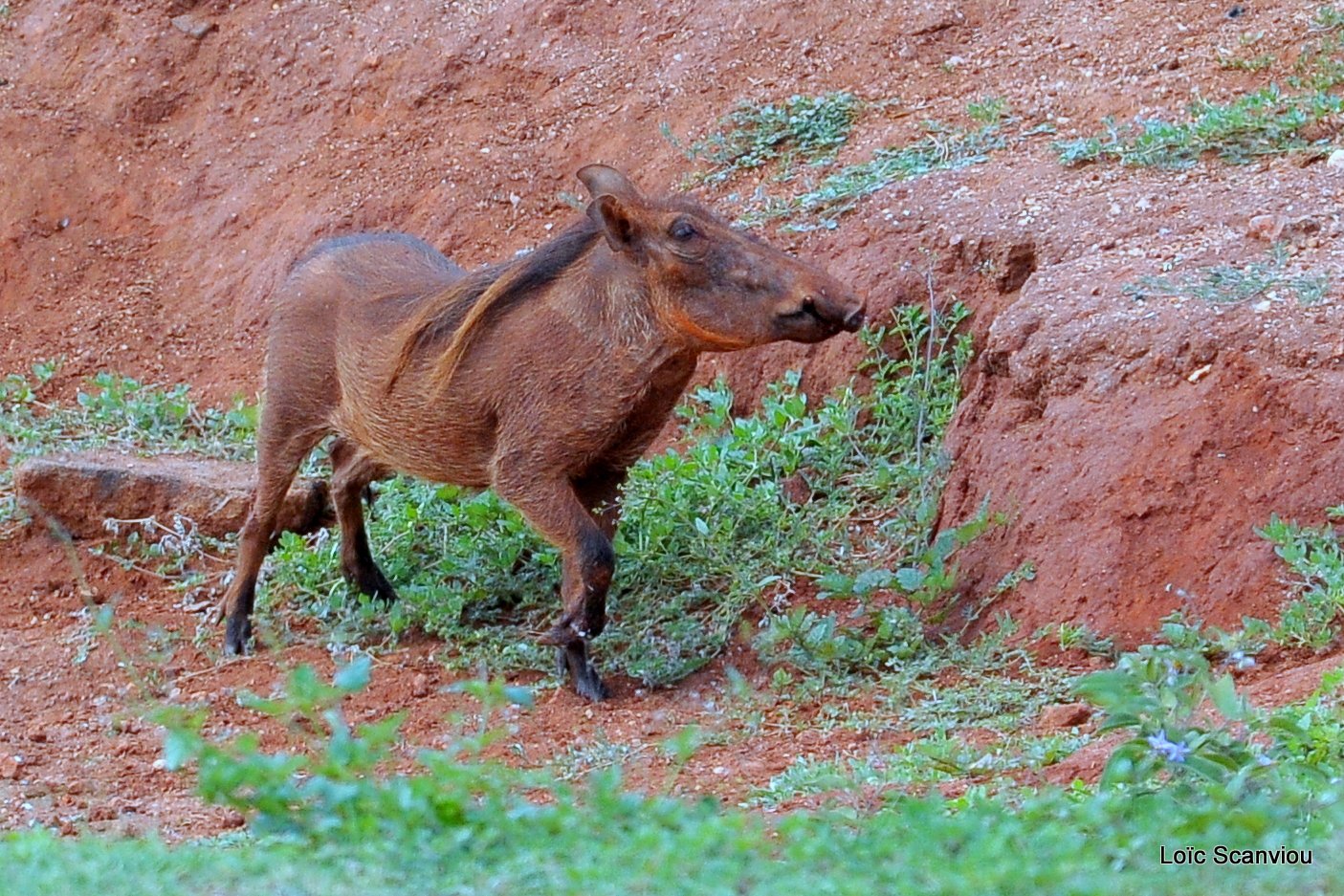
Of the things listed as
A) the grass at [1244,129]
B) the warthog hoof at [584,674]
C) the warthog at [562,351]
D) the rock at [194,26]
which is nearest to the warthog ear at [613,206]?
the warthog at [562,351]

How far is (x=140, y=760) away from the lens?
17.6 feet

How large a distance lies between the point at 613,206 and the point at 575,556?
42.4 inches

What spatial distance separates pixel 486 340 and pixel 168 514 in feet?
6.21

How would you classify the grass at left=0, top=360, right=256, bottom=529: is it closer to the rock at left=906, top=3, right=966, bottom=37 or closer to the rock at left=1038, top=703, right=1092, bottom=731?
the rock at left=906, top=3, right=966, bottom=37

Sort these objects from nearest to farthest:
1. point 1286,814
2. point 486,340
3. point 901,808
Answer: point 1286,814, point 901,808, point 486,340

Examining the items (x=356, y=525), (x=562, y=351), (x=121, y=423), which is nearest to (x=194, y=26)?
(x=121, y=423)

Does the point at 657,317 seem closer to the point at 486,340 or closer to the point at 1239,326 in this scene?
the point at 486,340

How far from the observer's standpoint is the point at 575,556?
Result: 5914 mm

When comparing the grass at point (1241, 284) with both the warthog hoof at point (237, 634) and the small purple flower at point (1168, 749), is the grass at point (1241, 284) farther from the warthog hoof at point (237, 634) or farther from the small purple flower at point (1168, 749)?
the warthog hoof at point (237, 634)

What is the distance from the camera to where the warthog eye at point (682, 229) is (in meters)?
5.84

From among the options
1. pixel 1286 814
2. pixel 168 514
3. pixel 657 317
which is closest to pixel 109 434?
pixel 168 514

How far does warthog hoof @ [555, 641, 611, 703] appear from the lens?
5.92 m

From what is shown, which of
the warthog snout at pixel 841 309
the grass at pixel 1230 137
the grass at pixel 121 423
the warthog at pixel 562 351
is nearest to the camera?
the warthog snout at pixel 841 309

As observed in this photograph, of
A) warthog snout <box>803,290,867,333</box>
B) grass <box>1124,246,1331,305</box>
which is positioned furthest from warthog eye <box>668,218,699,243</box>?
grass <box>1124,246,1331,305</box>
